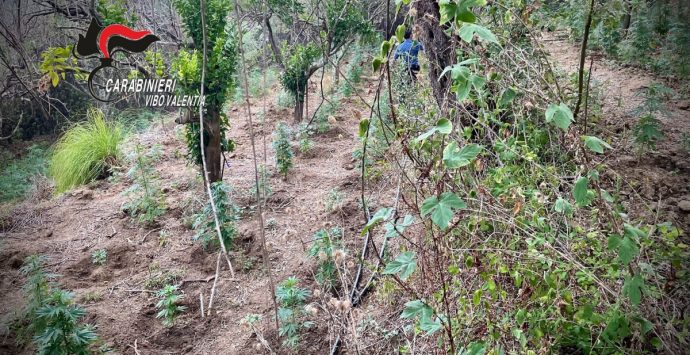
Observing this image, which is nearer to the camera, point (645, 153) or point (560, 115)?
point (560, 115)

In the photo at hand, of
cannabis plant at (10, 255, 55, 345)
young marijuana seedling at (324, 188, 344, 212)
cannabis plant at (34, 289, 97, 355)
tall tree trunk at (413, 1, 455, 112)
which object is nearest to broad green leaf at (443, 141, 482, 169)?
tall tree trunk at (413, 1, 455, 112)

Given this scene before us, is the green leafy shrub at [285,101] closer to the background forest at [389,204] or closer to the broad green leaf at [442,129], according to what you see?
the background forest at [389,204]

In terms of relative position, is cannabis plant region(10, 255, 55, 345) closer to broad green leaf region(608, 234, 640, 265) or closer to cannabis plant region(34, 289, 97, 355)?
cannabis plant region(34, 289, 97, 355)

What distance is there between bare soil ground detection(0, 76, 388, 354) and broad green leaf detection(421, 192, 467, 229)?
3.26 feet

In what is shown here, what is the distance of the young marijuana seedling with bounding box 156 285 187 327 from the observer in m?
2.88

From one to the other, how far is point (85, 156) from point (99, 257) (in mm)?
2541

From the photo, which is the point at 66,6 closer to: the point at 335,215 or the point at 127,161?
the point at 127,161

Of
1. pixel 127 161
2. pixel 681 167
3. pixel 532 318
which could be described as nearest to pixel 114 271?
pixel 127 161

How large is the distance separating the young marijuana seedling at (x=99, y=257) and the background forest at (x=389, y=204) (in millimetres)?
24

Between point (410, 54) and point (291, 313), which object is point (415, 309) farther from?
point (410, 54)

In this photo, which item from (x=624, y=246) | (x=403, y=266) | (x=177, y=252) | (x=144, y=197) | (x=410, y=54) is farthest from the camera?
(x=410, y=54)

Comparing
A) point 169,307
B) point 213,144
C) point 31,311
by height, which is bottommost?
point 169,307

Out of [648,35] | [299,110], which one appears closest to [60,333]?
[299,110]

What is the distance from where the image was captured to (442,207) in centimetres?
123
